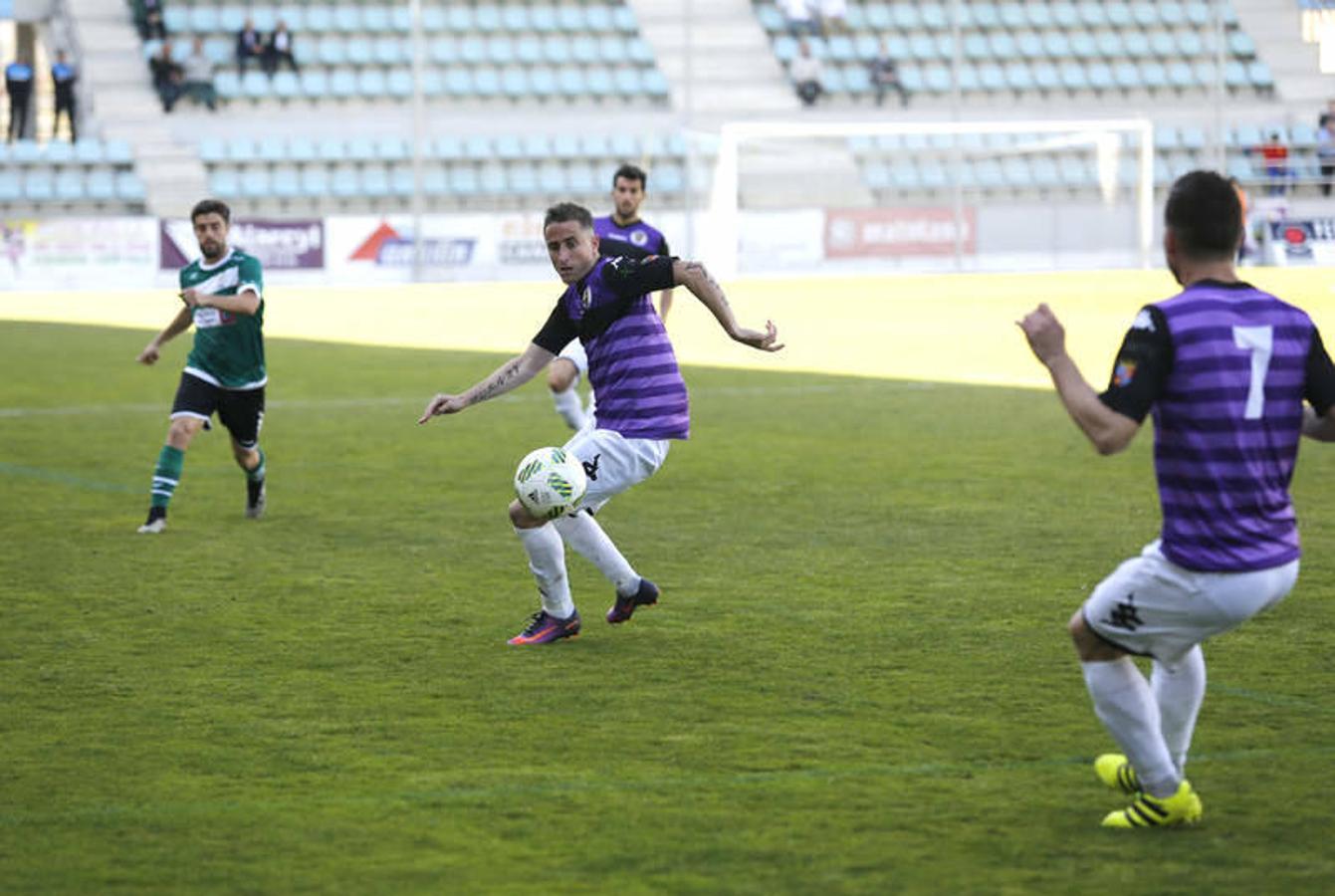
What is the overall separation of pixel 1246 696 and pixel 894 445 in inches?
317

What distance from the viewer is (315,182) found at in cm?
4244

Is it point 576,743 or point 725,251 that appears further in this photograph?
point 725,251

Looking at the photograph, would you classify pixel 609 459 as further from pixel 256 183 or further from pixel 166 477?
pixel 256 183

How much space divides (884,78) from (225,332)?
125 ft

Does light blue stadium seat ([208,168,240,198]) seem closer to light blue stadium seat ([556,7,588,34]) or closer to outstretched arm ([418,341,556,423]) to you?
light blue stadium seat ([556,7,588,34])

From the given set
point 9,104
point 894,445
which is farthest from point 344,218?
point 894,445

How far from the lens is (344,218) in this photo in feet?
131

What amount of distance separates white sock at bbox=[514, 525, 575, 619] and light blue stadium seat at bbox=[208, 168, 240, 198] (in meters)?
34.1

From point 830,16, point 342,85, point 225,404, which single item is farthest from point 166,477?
point 830,16

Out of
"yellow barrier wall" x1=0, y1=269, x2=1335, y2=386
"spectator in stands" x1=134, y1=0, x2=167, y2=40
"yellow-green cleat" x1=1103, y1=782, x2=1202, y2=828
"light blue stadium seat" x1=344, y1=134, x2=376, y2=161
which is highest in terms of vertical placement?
"spectator in stands" x1=134, y1=0, x2=167, y2=40

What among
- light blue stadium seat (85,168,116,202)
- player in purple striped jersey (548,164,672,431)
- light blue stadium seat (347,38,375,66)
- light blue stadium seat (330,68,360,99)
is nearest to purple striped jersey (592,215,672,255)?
player in purple striped jersey (548,164,672,431)

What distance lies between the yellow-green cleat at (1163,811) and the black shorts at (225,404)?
7.14 m

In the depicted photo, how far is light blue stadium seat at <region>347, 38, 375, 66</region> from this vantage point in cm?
4534

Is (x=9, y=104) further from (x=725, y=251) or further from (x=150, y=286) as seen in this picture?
(x=725, y=251)
